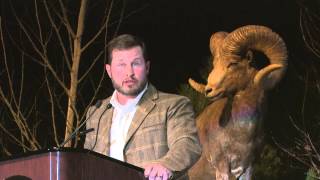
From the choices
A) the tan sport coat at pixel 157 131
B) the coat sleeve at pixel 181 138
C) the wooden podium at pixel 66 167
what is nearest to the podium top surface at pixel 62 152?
the wooden podium at pixel 66 167

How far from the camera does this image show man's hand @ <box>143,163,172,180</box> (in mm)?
4160

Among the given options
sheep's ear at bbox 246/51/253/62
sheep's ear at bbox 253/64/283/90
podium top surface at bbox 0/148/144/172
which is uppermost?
sheep's ear at bbox 246/51/253/62

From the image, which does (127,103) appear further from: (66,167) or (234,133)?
(234,133)

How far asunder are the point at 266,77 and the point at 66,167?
25.5 ft

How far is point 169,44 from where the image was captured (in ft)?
62.4

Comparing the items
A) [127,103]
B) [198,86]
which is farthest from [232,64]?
[127,103]

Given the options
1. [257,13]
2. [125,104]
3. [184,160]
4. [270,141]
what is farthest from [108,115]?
[257,13]

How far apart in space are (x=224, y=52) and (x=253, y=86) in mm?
594

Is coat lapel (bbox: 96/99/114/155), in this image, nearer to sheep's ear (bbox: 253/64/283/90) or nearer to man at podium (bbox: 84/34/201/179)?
man at podium (bbox: 84/34/201/179)

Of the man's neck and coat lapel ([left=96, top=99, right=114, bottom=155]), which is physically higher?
the man's neck

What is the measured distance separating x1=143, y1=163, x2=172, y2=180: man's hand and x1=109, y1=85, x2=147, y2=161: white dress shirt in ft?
1.37

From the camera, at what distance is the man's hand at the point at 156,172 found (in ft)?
13.6

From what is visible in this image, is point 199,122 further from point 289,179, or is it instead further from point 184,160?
point 184,160

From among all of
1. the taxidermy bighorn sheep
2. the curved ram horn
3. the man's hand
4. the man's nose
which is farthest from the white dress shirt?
the curved ram horn
